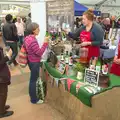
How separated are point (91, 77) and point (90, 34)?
2.51 ft

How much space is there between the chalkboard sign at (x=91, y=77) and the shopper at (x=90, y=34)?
429 mm

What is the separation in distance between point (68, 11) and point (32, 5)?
0.99 metres

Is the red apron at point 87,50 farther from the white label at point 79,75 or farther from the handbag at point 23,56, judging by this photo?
the handbag at point 23,56

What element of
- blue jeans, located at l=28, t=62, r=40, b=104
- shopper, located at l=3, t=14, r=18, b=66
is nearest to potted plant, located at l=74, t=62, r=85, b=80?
blue jeans, located at l=28, t=62, r=40, b=104

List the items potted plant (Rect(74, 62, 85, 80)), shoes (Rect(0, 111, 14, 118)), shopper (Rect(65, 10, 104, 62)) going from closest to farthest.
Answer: potted plant (Rect(74, 62, 85, 80))
shopper (Rect(65, 10, 104, 62))
shoes (Rect(0, 111, 14, 118))

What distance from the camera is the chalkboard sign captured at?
198 centimetres

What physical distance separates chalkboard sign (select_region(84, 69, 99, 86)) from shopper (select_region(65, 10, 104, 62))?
0.43 metres

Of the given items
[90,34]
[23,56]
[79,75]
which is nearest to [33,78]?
[23,56]

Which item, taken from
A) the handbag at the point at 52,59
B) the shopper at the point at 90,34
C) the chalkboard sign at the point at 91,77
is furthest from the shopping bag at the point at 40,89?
the chalkboard sign at the point at 91,77

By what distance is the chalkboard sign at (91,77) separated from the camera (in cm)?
198

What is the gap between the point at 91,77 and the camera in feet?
6.66

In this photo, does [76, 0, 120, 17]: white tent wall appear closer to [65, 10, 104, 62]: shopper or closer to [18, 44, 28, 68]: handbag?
[65, 10, 104, 62]: shopper

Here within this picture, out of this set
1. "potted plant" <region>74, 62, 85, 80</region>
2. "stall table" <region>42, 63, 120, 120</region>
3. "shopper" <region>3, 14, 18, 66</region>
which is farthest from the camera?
"shopper" <region>3, 14, 18, 66</region>

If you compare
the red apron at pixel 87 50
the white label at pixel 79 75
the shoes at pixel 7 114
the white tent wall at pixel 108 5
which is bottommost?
the shoes at pixel 7 114
